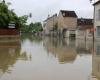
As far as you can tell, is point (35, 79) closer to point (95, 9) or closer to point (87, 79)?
point (87, 79)

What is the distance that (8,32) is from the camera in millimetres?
62812

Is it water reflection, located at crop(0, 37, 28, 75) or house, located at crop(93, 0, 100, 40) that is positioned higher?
house, located at crop(93, 0, 100, 40)

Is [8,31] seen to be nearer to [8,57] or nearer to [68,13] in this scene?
[68,13]

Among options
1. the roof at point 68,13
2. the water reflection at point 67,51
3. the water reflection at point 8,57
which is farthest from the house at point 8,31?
the roof at point 68,13

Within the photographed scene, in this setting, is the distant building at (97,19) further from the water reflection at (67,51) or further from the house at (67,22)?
the house at (67,22)

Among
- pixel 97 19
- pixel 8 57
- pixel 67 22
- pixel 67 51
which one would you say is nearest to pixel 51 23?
pixel 67 22

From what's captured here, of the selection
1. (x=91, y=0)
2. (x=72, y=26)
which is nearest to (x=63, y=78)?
(x=91, y=0)

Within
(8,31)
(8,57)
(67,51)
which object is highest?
(8,31)

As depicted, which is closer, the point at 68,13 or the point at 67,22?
the point at 67,22

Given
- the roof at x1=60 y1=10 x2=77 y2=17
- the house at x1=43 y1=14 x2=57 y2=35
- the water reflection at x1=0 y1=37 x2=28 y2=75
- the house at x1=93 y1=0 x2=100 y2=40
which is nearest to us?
the water reflection at x1=0 y1=37 x2=28 y2=75

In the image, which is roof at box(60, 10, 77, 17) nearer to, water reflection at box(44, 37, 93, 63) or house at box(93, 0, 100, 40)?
house at box(93, 0, 100, 40)

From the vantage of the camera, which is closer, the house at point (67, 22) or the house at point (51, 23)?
the house at point (67, 22)

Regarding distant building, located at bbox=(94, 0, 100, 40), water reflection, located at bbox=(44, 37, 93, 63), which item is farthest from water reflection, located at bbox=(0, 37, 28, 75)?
distant building, located at bbox=(94, 0, 100, 40)

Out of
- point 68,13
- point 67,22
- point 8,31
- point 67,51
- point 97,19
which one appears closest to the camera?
point 67,51
